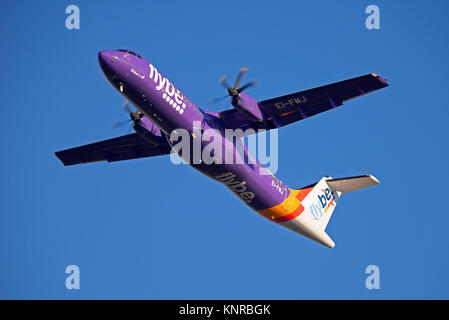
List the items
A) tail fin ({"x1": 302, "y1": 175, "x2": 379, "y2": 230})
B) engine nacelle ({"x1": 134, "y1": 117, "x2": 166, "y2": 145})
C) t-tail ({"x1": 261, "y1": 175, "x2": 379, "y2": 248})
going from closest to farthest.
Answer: engine nacelle ({"x1": 134, "y1": 117, "x2": 166, "y2": 145}) → t-tail ({"x1": 261, "y1": 175, "x2": 379, "y2": 248}) → tail fin ({"x1": 302, "y1": 175, "x2": 379, "y2": 230})

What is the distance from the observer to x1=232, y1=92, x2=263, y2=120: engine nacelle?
2125cm

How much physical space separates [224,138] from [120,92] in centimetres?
441

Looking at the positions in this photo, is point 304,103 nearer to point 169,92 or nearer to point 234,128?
point 234,128

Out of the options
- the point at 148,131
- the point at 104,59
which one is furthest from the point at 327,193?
the point at 104,59

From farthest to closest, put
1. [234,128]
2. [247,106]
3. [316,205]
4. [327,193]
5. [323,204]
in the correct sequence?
[327,193] < [323,204] < [316,205] < [234,128] < [247,106]

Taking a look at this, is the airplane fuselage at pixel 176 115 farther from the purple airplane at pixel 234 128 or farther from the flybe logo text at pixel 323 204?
the flybe logo text at pixel 323 204

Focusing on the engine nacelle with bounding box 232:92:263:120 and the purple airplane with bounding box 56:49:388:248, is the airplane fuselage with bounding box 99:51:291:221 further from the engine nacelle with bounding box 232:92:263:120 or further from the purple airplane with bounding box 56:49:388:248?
the engine nacelle with bounding box 232:92:263:120

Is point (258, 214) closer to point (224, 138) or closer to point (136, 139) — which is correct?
point (224, 138)

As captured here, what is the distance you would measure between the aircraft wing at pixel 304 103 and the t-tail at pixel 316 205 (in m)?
Answer: 3.77

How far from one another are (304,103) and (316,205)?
6.25 meters

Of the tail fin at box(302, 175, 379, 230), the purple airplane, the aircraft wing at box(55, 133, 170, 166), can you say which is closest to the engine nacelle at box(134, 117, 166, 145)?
the purple airplane

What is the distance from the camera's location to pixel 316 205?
2686 cm

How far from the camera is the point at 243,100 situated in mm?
21359

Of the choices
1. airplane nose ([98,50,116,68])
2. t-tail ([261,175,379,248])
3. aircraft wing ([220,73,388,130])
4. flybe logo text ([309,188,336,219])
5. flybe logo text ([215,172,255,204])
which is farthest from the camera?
flybe logo text ([309,188,336,219])
